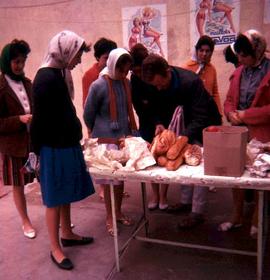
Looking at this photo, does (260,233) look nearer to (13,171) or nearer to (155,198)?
(155,198)

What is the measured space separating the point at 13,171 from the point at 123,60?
1142 mm

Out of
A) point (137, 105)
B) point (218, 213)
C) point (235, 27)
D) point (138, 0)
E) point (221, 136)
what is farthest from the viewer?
point (138, 0)

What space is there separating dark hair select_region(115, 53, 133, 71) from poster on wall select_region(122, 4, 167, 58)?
5.43 feet

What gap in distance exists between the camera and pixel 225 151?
Result: 175 cm

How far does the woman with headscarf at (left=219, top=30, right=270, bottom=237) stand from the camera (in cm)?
223

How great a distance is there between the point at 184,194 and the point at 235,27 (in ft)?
5.90

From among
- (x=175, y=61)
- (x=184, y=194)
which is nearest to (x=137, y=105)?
(x=184, y=194)

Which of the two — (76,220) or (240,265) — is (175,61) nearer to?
(76,220)

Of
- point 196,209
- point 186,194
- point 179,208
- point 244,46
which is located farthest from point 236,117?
point 179,208

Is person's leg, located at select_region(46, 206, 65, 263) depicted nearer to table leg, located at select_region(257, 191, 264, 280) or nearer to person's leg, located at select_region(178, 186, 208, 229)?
person's leg, located at select_region(178, 186, 208, 229)

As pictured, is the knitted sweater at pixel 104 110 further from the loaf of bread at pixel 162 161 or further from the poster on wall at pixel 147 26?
the poster on wall at pixel 147 26

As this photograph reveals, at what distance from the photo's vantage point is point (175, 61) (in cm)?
394

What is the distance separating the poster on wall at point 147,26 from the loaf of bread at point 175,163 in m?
2.23

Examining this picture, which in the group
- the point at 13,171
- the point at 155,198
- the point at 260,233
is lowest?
the point at 155,198
